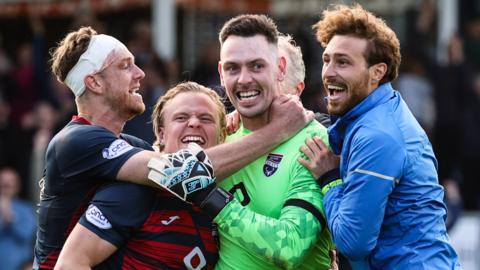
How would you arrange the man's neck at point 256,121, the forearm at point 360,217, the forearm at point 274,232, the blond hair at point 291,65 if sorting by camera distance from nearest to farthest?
the forearm at point 360,217, the forearm at point 274,232, the man's neck at point 256,121, the blond hair at point 291,65

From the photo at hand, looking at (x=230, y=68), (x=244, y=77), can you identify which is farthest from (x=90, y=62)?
(x=244, y=77)

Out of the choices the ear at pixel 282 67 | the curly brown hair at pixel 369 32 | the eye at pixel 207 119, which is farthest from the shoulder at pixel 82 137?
the curly brown hair at pixel 369 32

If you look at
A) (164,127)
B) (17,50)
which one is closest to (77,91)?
(164,127)

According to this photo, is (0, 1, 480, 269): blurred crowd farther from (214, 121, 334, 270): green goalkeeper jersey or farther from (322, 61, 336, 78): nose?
(322, 61, 336, 78): nose

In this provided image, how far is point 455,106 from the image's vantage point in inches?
557

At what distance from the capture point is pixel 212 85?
13258 mm

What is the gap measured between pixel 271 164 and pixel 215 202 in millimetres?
506

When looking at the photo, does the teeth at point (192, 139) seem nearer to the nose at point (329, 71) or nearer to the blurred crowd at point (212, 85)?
the nose at point (329, 71)

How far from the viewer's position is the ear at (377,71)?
22.9 feet

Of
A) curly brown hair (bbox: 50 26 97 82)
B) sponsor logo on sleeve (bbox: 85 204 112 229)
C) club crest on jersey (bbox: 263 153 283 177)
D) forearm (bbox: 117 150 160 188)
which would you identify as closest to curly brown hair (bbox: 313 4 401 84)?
club crest on jersey (bbox: 263 153 283 177)

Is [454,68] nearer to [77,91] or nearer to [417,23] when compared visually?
[417,23]

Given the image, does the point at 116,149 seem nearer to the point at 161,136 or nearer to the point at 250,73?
the point at 161,136

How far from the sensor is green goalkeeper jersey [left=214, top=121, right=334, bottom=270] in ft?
22.3

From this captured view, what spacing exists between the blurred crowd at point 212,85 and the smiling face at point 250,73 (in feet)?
19.5
